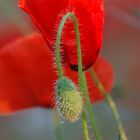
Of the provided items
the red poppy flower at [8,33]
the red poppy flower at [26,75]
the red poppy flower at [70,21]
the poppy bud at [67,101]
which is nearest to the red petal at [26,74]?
the red poppy flower at [26,75]

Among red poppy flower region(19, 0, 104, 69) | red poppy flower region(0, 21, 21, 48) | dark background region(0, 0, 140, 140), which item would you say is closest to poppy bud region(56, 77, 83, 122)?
red poppy flower region(19, 0, 104, 69)

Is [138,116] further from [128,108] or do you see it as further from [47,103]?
[47,103]

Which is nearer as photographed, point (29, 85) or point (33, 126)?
point (29, 85)

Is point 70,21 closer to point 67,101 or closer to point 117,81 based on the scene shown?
point 67,101

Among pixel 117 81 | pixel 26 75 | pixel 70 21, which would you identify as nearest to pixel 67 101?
pixel 70 21

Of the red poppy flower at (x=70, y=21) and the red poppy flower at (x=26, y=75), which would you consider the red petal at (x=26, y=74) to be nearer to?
the red poppy flower at (x=26, y=75)

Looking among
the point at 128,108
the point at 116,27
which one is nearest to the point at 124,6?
the point at 116,27

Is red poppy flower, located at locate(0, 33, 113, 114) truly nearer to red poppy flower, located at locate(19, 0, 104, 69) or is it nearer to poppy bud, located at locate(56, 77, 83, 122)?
red poppy flower, located at locate(19, 0, 104, 69)
